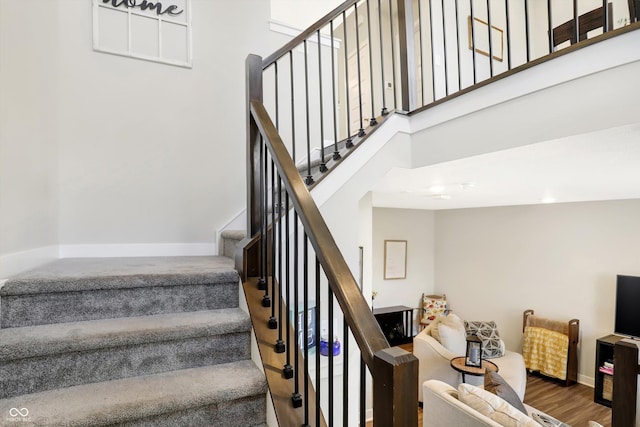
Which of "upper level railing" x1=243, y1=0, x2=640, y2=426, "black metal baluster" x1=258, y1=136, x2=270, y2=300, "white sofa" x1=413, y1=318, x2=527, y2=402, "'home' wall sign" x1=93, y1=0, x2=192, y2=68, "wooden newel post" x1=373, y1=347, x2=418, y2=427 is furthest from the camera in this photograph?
"white sofa" x1=413, y1=318, x2=527, y2=402

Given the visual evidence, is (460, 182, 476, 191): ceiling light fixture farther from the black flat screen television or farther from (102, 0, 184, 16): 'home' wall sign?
the black flat screen television

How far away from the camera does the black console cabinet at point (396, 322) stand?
604 cm

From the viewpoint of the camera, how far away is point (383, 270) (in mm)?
6391

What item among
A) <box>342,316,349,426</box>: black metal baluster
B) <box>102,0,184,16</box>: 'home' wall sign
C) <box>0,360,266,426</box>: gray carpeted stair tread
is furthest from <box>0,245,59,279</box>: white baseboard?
<box>102,0,184,16</box>: 'home' wall sign

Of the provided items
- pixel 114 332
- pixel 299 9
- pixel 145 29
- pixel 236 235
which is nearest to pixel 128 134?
pixel 145 29

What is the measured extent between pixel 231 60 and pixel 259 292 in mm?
2084

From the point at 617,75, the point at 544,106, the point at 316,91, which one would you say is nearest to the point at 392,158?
the point at 544,106

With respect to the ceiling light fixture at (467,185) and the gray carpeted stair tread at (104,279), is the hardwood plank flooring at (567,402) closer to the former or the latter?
the ceiling light fixture at (467,185)

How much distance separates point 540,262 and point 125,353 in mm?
5739

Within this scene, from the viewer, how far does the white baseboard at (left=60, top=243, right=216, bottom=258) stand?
7.88 feet

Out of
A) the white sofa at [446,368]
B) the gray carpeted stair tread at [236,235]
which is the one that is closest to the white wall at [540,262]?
the white sofa at [446,368]

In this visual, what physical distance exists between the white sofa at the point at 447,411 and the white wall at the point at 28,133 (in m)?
2.55

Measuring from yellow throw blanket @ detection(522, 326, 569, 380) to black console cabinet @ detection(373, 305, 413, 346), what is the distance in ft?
5.84

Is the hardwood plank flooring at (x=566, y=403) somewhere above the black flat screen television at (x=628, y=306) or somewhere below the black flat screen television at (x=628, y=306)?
below
